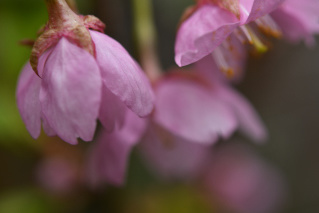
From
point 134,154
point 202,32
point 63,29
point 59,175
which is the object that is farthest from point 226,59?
point 134,154

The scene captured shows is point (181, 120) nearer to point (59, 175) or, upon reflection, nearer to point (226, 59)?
point (226, 59)

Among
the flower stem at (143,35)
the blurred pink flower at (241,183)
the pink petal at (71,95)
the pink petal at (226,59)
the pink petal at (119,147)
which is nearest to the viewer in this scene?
the pink petal at (71,95)

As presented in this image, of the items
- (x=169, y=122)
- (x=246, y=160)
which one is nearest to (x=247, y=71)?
(x=246, y=160)

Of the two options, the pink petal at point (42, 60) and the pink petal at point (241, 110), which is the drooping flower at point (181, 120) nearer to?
the pink petal at point (241, 110)

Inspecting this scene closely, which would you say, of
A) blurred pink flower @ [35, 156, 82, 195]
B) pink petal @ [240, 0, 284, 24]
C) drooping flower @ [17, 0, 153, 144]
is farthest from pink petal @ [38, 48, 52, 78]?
blurred pink flower @ [35, 156, 82, 195]

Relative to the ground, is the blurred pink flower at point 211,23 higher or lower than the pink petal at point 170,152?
higher

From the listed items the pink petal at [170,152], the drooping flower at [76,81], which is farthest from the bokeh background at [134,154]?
the drooping flower at [76,81]
